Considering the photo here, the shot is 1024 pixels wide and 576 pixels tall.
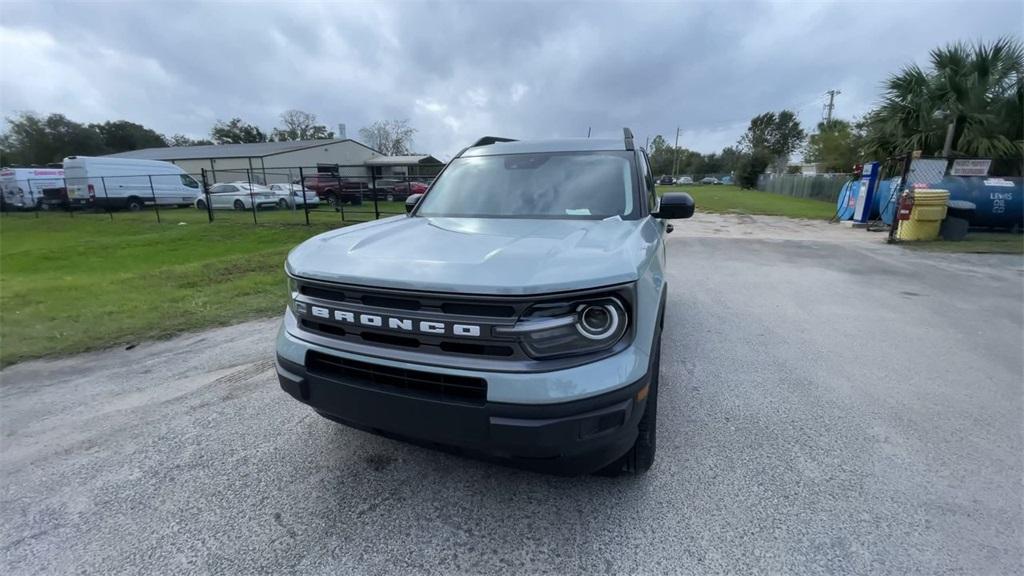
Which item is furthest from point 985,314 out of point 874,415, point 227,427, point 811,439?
point 227,427

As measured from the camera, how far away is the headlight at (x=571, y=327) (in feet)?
5.58

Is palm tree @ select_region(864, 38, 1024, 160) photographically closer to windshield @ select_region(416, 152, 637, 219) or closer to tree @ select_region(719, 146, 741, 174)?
windshield @ select_region(416, 152, 637, 219)

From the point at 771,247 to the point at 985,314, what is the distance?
5372 millimetres

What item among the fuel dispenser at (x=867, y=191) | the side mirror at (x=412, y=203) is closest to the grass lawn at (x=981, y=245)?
the fuel dispenser at (x=867, y=191)

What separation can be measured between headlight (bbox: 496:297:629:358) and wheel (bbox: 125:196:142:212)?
27.6 meters

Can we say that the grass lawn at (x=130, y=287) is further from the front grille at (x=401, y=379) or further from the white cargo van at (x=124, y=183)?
the white cargo van at (x=124, y=183)

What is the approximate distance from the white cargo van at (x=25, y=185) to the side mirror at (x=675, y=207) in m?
30.7

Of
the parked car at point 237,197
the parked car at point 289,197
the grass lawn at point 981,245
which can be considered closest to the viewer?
the grass lawn at point 981,245

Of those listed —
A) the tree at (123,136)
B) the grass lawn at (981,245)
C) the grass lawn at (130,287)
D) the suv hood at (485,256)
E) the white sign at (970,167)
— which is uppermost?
the tree at (123,136)

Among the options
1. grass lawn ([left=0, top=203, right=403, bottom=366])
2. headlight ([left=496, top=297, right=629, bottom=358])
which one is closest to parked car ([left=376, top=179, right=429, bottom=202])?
grass lawn ([left=0, top=203, right=403, bottom=366])

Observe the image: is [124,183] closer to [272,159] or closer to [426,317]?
[272,159]

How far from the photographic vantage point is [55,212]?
21969mm

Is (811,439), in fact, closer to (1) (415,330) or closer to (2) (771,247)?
(1) (415,330)

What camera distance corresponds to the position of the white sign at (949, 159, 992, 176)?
1262 centimetres
